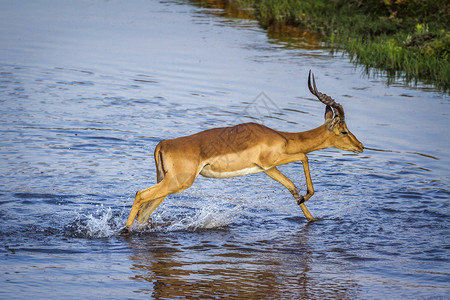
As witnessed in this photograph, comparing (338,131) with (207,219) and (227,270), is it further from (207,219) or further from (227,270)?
(227,270)

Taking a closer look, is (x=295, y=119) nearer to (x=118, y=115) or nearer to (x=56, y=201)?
(x=118, y=115)

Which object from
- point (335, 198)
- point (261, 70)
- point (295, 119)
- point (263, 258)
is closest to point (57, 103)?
point (295, 119)

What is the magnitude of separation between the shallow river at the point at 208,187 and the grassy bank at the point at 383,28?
29.8 inches

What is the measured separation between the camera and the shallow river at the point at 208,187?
6.43 meters

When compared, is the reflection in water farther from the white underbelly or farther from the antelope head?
the antelope head

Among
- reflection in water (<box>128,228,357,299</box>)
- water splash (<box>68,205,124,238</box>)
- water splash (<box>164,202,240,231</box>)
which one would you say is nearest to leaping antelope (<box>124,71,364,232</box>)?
water splash (<box>68,205,124,238</box>)

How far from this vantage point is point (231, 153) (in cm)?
Answer: 786

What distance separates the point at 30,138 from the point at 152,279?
550cm

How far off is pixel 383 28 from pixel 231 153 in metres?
13.5

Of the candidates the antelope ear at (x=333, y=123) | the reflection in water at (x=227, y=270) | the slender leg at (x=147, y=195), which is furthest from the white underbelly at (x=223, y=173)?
the antelope ear at (x=333, y=123)

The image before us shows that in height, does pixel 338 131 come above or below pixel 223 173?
above

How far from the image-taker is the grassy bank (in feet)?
53.1

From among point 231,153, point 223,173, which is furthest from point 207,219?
point 231,153

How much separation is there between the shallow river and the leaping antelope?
0.44 meters
